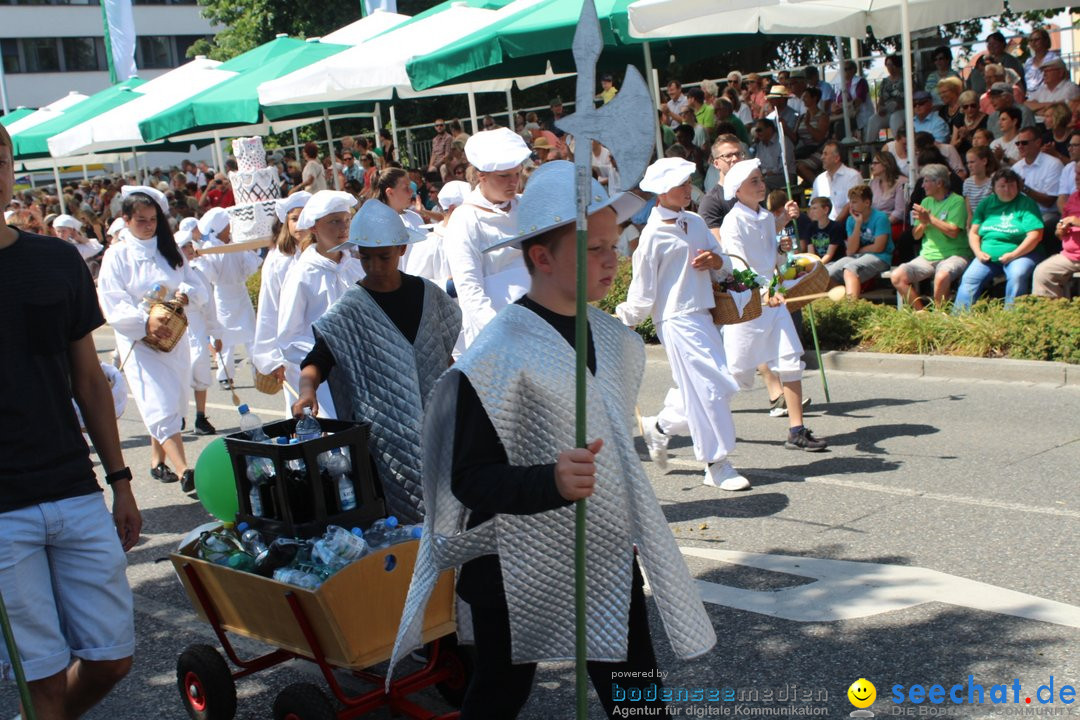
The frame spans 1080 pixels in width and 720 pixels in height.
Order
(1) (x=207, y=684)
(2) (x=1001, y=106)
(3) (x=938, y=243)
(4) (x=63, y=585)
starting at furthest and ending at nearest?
(2) (x=1001, y=106) < (3) (x=938, y=243) < (1) (x=207, y=684) < (4) (x=63, y=585)

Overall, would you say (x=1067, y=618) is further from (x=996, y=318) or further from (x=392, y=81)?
(x=392, y=81)

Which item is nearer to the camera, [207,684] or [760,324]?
[207,684]

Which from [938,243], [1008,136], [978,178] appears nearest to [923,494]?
[938,243]

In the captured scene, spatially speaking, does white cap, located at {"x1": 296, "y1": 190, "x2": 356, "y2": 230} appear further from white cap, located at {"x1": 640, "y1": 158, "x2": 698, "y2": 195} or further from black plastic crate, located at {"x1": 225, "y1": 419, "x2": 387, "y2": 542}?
black plastic crate, located at {"x1": 225, "y1": 419, "x2": 387, "y2": 542}

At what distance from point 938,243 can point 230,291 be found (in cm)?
724

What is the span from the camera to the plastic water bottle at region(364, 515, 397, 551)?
4695 millimetres

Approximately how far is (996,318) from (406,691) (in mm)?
8071

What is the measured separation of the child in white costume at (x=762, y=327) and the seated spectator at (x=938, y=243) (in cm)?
429

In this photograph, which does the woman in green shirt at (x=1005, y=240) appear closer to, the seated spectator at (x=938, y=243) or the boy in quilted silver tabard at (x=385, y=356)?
the seated spectator at (x=938, y=243)

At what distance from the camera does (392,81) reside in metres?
15.4

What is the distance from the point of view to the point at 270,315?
7719mm

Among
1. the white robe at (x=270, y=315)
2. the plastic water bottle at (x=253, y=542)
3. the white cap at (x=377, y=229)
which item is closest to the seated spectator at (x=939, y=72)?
the white robe at (x=270, y=315)

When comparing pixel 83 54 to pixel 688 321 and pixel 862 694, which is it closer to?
pixel 688 321

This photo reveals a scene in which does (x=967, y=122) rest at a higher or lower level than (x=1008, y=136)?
higher
